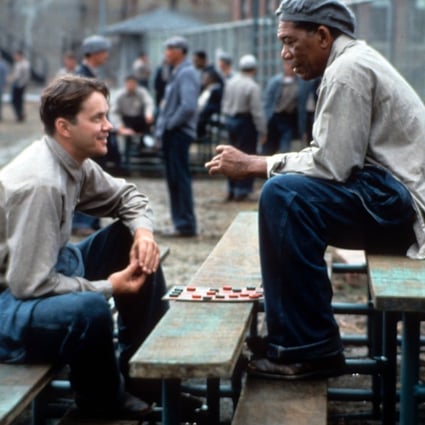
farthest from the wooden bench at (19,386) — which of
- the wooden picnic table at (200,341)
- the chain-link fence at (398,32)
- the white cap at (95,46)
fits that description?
the chain-link fence at (398,32)

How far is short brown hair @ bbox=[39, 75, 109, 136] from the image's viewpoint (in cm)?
495

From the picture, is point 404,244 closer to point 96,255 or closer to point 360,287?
point 96,255

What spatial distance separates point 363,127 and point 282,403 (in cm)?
105

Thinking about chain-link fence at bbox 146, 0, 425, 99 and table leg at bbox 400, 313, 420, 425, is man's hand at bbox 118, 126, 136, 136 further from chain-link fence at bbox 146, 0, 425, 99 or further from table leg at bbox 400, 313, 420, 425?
table leg at bbox 400, 313, 420, 425

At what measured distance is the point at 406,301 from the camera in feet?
13.5

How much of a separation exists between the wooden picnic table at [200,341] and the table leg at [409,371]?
57 cm

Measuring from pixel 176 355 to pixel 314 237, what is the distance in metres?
0.95

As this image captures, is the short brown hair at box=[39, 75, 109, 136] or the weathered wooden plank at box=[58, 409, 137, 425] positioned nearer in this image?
the weathered wooden plank at box=[58, 409, 137, 425]

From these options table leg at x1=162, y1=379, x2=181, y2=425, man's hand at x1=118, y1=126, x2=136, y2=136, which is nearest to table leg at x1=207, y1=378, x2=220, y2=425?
table leg at x1=162, y1=379, x2=181, y2=425

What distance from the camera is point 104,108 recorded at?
5086mm

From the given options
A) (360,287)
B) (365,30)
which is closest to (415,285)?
(360,287)

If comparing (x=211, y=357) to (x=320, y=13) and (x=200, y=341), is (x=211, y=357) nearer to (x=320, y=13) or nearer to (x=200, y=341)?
(x=200, y=341)

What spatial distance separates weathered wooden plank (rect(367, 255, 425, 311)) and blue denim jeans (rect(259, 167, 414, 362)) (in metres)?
0.16

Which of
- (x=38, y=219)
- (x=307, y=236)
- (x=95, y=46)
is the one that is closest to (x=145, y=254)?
(x=38, y=219)
